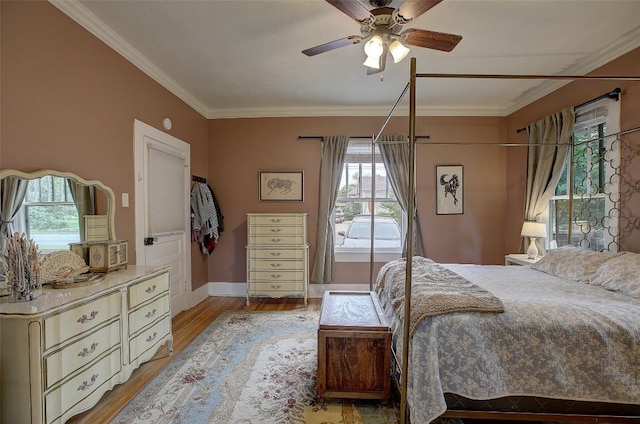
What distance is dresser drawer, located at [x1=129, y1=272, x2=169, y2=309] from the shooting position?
6.93ft

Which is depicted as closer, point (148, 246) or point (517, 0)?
point (517, 0)

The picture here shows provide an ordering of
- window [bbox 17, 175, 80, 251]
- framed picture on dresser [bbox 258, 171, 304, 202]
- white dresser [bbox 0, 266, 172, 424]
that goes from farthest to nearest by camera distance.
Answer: framed picture on dresser [bbox 258, 171, 304, 202], window [bbox 17, 175, 80, 251], white dresser [bbox 0, 266, 172, 424]

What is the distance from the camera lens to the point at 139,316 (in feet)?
7.13

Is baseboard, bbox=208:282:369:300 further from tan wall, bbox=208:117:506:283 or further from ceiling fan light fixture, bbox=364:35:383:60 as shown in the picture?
ceiling fan light fixture, bbox=364:35:383:60

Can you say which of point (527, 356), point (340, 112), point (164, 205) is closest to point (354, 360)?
point (527, 356)

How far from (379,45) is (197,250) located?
3.37 metres

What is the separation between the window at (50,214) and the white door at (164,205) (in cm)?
75

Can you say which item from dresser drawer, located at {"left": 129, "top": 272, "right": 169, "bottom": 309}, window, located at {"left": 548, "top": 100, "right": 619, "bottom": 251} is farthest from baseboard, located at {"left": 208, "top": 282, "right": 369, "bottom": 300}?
window, located at {"left": 548, "top": 100, "right": 619, "bottom": 251}

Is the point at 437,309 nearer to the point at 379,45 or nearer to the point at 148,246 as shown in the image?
the point at 379,45

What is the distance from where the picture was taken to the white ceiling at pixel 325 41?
7.12 feet

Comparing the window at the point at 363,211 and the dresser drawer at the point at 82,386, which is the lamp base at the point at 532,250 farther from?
the dresser drawer at the point at 82,386

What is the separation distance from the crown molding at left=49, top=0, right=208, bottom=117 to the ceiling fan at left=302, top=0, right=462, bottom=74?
1.62 m

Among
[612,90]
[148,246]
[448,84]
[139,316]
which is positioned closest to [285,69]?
[448,84]

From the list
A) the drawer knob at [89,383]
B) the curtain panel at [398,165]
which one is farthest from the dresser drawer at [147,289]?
the curtain panel at [398,165]
